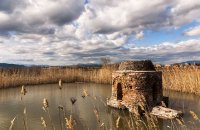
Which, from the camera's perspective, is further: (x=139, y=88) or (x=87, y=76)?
(x=87, y=76)

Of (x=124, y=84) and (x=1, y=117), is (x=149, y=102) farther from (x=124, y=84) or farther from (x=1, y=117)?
(x=1, y=117)

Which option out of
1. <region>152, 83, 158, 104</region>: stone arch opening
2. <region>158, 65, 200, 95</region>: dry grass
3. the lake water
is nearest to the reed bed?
<region>158, 65, 200, 95</region>: dry grass

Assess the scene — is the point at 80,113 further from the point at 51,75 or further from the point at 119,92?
the point at 51,75

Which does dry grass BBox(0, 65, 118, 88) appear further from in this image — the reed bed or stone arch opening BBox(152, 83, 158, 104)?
stone arch opening BBox(152, 83, 158, 104)

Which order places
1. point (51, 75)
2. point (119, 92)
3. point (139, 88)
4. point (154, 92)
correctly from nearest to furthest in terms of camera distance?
point (139, 88)
point (154, 92)
point (119, 92)
point (51, 75)

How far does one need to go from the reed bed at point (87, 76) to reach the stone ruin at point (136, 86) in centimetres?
676

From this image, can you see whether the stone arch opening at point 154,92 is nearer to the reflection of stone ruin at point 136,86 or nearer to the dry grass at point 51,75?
the reflection of stone ruin at point 136,86

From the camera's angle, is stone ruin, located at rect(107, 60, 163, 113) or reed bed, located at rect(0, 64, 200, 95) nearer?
stone ruin, located at rect(107, 60, 163, 113)

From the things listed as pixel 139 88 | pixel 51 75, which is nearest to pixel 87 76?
pixel 51 75

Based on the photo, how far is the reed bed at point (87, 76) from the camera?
22.0 m

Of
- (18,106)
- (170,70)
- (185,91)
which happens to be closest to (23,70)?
(18,106)

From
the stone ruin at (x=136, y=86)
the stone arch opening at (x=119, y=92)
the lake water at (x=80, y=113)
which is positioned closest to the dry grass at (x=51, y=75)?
the lake water at (x=80, y=113)

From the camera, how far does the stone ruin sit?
14797 millimetres

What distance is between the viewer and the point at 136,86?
1490 centimetres
